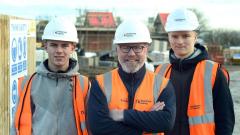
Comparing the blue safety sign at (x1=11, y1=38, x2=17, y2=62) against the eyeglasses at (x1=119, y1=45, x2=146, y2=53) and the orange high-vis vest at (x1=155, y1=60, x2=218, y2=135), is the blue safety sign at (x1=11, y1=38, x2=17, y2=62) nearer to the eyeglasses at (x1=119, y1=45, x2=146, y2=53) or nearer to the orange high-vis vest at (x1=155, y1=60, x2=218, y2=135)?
the eyeglasses at (x1=119, y1=45, x2=146, y2=53)

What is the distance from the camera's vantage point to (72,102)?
11.9 ft

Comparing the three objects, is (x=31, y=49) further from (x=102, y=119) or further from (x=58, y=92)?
(x=102, y=119)

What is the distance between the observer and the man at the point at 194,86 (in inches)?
136

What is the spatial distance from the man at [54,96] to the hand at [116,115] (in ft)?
1.59

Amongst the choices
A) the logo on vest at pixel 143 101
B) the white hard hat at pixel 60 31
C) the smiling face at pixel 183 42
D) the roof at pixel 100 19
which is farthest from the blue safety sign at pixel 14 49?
the roof at pixel 100 19

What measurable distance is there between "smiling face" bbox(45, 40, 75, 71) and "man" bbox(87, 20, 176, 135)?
46 centimetres

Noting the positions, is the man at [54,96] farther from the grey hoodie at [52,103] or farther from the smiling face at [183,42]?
the smiling face at [183,42]

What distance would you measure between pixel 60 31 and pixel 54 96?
58cm

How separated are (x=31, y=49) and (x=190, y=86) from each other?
4.26 meters

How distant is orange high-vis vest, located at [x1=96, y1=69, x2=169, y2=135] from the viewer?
324 cm

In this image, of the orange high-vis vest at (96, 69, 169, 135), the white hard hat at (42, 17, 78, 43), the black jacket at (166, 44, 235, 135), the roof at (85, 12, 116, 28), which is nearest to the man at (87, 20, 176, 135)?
the orange high-vis vest at (96, 69, 169, 135)

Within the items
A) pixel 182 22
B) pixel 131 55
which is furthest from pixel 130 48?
pixel 182 22

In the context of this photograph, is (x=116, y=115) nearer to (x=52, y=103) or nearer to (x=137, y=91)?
(x=137, y=91)

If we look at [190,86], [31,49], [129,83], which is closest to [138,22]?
[129,83]
